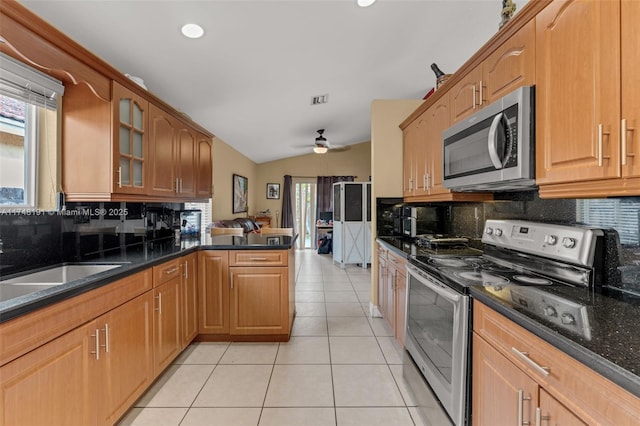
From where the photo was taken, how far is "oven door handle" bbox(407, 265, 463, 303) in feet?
4.54

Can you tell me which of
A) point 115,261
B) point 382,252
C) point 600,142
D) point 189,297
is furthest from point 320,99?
point 600,142

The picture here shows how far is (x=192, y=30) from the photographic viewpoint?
82.1 inches

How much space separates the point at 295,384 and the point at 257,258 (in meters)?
1.03

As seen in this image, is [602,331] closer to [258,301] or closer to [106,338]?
[106,338]

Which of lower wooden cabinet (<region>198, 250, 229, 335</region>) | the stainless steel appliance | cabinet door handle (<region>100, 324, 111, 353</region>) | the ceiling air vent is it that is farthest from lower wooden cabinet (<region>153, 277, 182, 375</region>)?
the ceiling air vent

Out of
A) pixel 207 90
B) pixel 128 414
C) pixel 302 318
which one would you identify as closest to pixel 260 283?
pixel 302 318

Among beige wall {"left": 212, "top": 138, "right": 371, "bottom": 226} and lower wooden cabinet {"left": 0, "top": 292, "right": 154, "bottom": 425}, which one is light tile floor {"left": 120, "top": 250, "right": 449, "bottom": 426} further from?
beige wall {"left": 212, "top": 138, "right": 371, "bottom": 226}

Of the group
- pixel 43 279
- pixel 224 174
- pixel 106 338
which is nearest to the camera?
pixel 106 338

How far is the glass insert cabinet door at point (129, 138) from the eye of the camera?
1.95 m

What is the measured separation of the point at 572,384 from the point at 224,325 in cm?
243

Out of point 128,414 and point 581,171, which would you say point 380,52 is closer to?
point 581,171

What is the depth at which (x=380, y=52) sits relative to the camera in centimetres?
287

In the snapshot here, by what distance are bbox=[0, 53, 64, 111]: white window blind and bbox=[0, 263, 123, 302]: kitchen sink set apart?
990 millimetres

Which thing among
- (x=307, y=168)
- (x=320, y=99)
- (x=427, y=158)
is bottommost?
(x=427, y=158)
